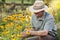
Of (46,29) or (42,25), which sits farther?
(42,25)

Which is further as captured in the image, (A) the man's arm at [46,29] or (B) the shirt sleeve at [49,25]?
(B) the shirt sleeve at [49,25]

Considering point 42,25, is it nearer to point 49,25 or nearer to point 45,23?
point 45,23

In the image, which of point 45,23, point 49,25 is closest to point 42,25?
point 45,23

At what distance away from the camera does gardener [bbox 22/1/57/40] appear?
5910mm

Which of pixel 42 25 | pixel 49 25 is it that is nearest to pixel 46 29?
pixel 49 25

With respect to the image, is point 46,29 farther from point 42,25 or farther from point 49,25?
point 42,25

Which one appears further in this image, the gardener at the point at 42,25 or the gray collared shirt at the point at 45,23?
the gray collared shirt at the point at 45,23

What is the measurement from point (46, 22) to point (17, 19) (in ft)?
9.64

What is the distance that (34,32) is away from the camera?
5.92 metres

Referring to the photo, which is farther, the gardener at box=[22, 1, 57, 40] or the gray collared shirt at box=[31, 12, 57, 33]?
the gray collared shirt at box=[31, 12, 57, 33]

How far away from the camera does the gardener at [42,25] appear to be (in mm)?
5910

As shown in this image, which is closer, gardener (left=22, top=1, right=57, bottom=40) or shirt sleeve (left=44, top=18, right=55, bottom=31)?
gardener (left=22, top=1, right=57, bottom=40)

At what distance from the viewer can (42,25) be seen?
6215 millimetres

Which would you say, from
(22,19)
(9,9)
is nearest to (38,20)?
(22,19)
